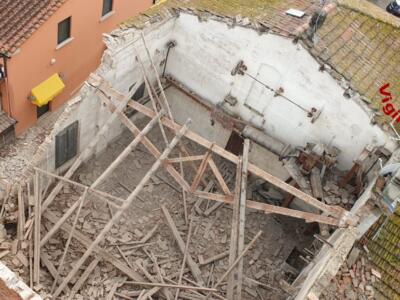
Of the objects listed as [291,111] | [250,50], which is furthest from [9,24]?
[291,111]

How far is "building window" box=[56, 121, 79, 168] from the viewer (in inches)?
704

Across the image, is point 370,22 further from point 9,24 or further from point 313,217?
point 9,24

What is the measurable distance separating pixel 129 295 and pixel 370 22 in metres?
12.7

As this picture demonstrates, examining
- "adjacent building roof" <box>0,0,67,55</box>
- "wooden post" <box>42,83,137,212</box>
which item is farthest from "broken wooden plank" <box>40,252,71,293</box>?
"adjacent building roof" <box>0,0,67,55</box>

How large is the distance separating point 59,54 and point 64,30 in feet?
3.66

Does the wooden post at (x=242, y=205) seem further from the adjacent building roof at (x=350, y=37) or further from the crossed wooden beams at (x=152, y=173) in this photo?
the adjacent building roof at (x=350, y=37)

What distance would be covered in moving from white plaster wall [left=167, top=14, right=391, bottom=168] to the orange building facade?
4.96 meters

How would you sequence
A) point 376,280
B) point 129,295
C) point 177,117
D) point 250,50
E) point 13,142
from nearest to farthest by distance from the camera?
1. point 376,280
2. point 129,295
3. point 250,50
4. point 177,117
5. point 13,142

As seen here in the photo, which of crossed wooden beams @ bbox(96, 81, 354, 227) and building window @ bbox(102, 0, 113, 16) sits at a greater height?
building window @ bbox(102, 0, 113, 16)

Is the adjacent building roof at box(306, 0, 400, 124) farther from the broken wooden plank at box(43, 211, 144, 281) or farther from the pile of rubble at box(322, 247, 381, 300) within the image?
the broken wooden plank at box(43, 211, 144, 281)

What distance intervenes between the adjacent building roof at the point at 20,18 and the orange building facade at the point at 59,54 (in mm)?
164

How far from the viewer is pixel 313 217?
1539 centimetres

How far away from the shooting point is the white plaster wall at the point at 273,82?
16781mm

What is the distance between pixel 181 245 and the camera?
59.1 feet
